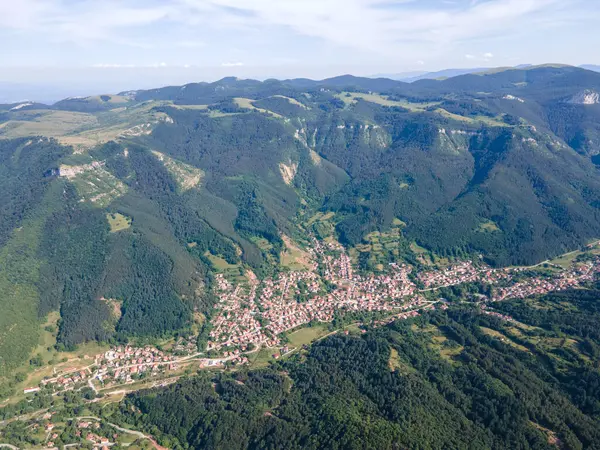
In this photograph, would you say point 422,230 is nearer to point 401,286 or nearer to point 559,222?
point 401,286

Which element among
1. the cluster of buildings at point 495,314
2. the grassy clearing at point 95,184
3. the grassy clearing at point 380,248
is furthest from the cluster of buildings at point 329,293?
the grassy clearing at point 95,184

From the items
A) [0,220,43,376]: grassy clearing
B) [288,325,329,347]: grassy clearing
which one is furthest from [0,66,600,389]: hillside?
[288,325,329,347]: grassy clearing

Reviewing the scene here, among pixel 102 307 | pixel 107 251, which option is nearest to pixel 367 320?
pixel 102 307

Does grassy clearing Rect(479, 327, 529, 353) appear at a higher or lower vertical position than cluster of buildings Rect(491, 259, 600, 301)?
lower

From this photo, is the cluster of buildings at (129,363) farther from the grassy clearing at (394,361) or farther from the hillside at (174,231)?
the grassy clearing at (394,361)

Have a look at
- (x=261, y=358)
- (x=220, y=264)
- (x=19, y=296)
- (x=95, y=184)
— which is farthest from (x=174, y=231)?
A: (x=261, y=358)

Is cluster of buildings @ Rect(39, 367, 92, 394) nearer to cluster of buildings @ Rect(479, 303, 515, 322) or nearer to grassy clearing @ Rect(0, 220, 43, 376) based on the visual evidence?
grassy clearing @ Rect(0, 220, 43, 376)
